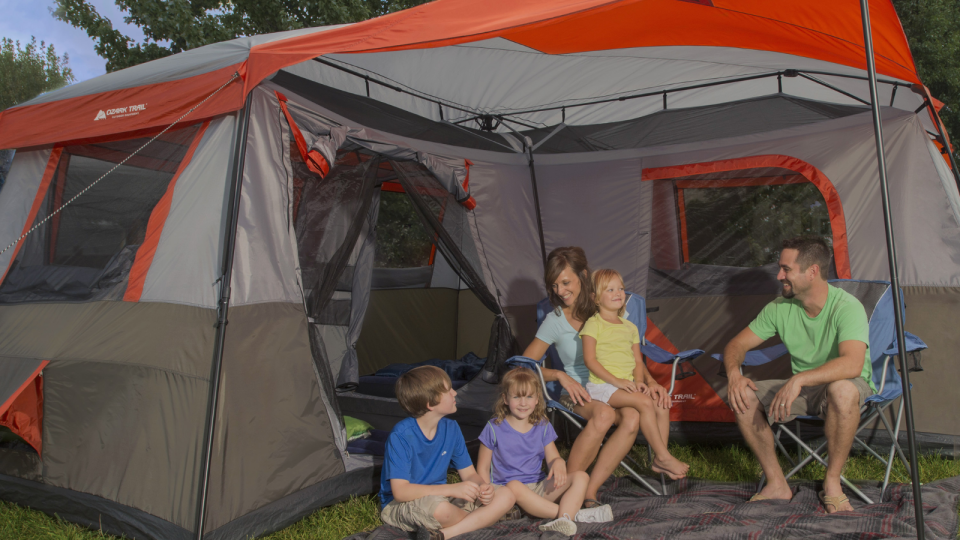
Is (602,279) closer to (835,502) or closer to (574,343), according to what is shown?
(574,343)

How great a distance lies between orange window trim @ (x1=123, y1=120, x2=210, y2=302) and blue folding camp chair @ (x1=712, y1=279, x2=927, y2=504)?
237 cm

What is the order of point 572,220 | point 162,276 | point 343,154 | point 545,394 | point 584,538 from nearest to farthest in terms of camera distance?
point 584,538
point 162,276
point 545,394
point 343,154
point 572,220

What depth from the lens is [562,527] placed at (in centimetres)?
242

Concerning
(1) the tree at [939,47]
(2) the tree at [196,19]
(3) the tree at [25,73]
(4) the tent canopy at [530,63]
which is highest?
(3) the tree at [25,73]

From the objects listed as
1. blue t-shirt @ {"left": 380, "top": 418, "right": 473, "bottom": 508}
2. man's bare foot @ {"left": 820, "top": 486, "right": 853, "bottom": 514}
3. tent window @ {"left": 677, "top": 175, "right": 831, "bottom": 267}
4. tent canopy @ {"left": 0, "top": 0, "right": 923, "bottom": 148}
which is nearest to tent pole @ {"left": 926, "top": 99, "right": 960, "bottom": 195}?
tent canopy @ {"left": 0, "top": 0, "right": 923, "bottom": 148}

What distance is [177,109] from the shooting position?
2703 millimetres

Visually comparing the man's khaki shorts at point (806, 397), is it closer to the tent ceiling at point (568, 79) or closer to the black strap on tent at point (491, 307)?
the black strap on tent at point (491, 307)

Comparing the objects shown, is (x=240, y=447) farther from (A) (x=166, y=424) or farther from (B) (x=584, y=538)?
(B) (x=584, y=538)

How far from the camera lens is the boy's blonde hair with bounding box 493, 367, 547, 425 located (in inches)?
104

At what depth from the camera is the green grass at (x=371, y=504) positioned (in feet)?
8.23

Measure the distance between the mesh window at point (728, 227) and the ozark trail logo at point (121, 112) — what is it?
2.66m

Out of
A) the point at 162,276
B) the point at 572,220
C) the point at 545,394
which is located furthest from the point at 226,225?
the point at 572,220

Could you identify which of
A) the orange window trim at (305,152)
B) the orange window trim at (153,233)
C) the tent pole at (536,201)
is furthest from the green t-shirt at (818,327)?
the orange window trim at (153,233)

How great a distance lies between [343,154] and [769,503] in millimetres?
2459
